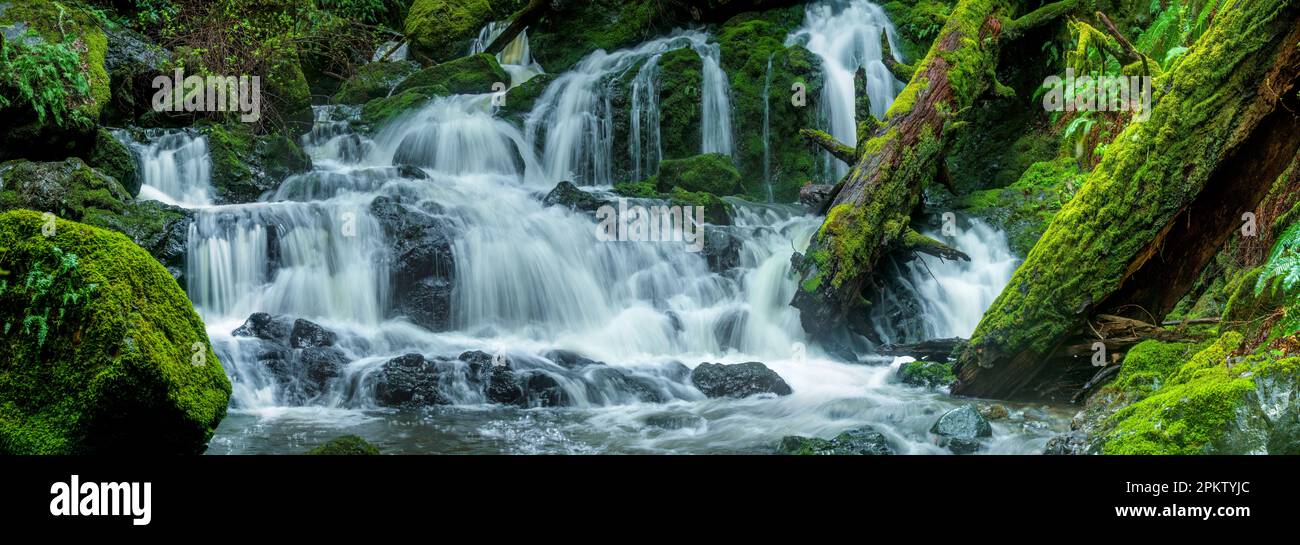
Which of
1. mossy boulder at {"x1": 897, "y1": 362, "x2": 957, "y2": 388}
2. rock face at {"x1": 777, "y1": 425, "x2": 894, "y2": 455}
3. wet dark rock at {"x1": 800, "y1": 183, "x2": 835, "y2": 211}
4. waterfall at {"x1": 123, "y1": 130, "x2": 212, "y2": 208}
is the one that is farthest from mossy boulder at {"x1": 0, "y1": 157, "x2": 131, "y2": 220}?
mossy boulder at {"x1": 897, "y1": 362, "x2": 957, "y2": 388}

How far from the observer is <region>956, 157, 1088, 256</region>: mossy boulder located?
1115cm

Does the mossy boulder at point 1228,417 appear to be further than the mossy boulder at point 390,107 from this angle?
No

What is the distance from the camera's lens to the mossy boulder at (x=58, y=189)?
901cm

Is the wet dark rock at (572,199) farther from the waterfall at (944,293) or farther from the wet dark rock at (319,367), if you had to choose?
the wet dark rock at (319,367)

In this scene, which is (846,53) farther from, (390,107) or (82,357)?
(82,357)

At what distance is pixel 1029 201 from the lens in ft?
38.5

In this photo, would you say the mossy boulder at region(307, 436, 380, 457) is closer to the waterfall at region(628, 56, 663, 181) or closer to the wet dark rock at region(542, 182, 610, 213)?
the wet dark rock at region(542, 182, 610, 213)

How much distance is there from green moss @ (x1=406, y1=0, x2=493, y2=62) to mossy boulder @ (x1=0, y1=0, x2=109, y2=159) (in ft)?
22.8

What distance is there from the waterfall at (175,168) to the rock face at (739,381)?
7119mm

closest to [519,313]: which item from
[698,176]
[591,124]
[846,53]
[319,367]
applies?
[319,367]

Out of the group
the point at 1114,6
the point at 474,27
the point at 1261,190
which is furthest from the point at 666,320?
the point at 474,27

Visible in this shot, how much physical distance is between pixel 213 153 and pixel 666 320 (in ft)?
21.8

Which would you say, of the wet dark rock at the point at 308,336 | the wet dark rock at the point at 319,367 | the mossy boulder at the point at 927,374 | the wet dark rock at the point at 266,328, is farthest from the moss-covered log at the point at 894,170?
the wet dark rock at the point at 266,328

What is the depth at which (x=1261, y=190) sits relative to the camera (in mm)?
5988
